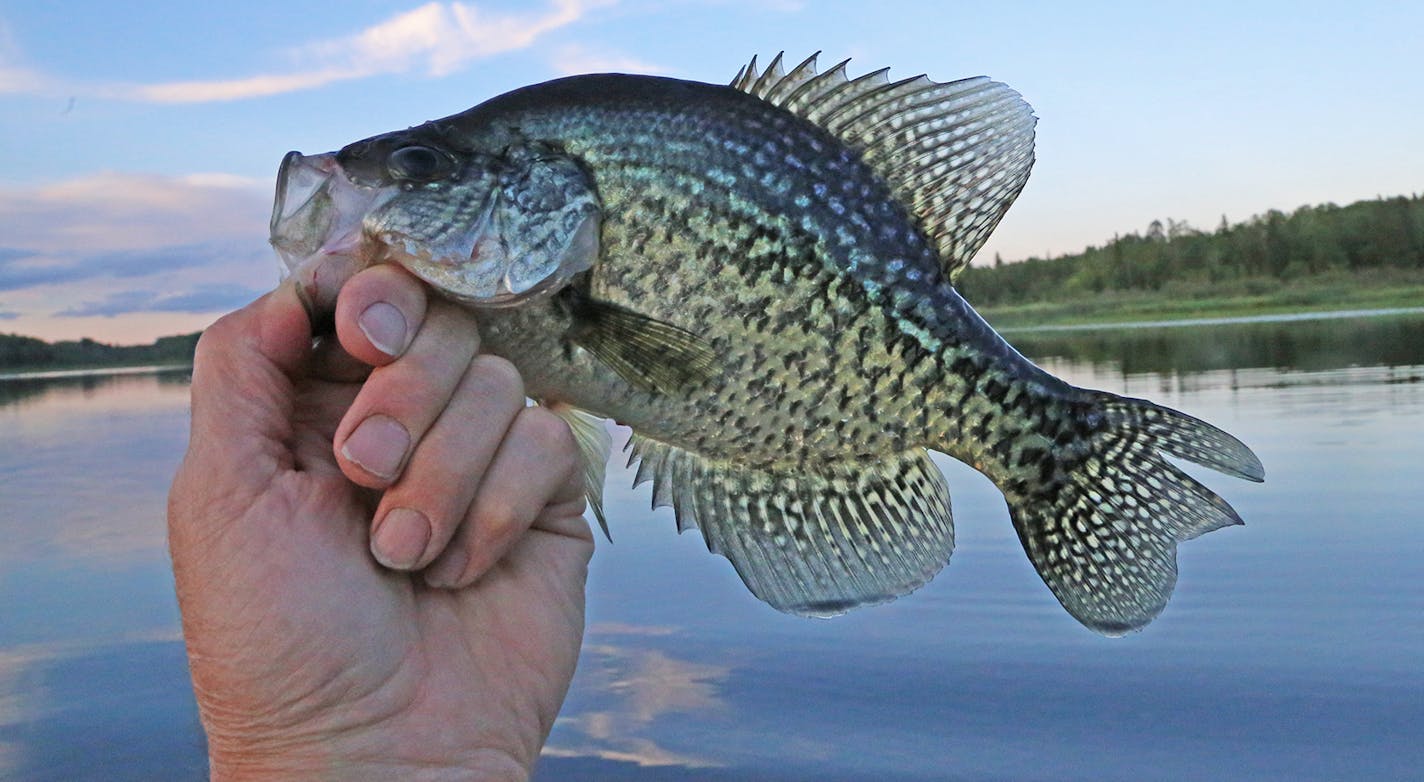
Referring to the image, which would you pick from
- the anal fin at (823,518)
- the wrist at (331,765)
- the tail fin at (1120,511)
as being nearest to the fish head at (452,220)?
the anal fin at (823,518)

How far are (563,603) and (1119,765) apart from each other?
5.74 meters

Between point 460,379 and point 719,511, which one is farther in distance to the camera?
point 719,511

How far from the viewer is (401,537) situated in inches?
104

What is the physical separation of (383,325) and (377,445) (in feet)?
0.85

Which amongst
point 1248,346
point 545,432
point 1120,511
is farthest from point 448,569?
point 1248,346

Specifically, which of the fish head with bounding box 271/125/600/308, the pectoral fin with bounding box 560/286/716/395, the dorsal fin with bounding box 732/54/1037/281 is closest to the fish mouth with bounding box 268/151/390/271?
the fish head with bounding box 271/125/600/308

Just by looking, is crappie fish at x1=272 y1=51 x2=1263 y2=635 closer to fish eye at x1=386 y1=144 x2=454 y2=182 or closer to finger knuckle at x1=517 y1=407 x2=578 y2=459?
fish eye at x1=386 y1=144 x2=454 y2=182

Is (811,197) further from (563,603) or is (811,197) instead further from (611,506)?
(611,506)

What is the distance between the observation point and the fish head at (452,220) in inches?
105

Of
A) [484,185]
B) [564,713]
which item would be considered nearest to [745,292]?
[484,185]

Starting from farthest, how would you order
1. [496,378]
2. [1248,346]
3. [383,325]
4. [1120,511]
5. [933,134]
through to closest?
[1248,346] → [1120,511] → [933,134] → [496,378] → [383,325]

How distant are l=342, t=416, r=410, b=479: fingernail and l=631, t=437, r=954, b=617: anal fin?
745mm

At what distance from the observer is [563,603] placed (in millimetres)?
3189

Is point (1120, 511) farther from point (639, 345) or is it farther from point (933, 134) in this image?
point (639, 345)
